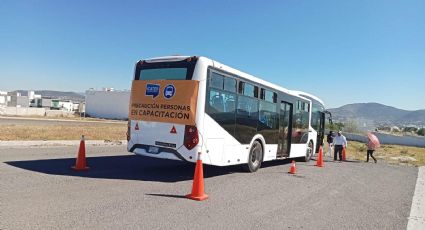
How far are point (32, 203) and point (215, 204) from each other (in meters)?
3.23

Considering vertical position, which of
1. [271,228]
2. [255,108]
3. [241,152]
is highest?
[255,108]

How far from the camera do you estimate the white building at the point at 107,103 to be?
8338cm

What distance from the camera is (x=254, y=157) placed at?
12.8 metres

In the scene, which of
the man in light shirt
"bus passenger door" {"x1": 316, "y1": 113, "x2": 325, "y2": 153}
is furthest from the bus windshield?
the man in light shirt

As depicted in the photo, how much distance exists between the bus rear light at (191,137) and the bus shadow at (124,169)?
42.3 inches

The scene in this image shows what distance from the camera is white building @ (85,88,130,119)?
274 feet

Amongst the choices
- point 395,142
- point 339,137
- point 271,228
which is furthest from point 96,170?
point 395,142

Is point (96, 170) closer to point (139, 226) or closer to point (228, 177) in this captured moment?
point (228, 177)

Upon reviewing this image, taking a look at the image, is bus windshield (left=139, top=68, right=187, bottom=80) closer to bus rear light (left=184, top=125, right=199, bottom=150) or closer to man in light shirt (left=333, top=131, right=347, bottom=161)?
bus rear light (left=184, top=125, right=199, bottom=150)

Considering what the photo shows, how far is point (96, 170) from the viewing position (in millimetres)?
10781

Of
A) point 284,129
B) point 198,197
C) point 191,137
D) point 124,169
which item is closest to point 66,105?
point 284,129

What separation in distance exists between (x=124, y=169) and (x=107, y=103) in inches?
3021

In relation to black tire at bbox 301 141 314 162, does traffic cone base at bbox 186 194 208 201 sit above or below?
below

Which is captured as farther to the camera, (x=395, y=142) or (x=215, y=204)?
(x=395, y=142)
